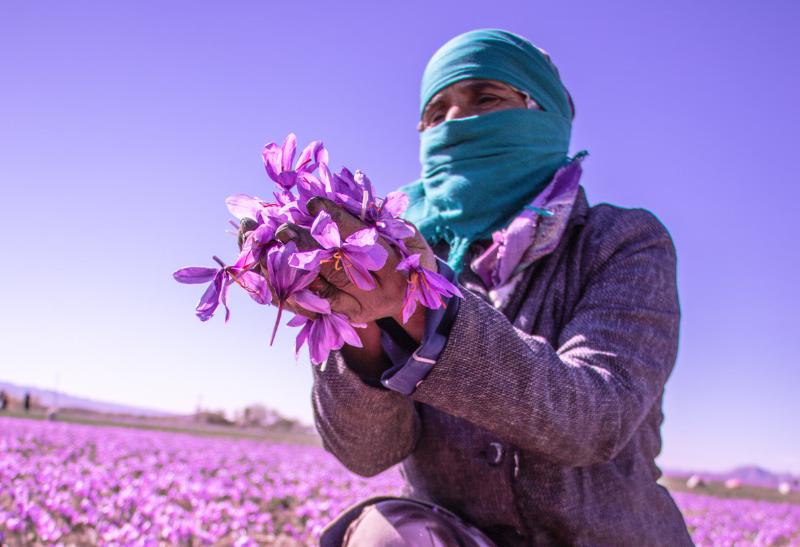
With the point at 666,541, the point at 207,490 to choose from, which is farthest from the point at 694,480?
the point at 666,541

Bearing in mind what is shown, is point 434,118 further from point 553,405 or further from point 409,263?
point 409,263

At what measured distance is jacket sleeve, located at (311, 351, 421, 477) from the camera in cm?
146

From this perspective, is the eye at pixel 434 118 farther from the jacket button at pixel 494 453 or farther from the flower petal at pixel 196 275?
the flower petal at pixel 196 275

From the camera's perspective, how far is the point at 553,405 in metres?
1.23

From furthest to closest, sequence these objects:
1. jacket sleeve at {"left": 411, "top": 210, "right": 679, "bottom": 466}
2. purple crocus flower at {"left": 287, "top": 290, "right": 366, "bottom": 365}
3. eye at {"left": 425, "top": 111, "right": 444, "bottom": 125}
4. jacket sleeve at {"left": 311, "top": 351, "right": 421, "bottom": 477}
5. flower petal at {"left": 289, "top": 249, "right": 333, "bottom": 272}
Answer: eye at {"left": 425, "top": 111, "right": 444, "bottom": 125}
jacket sleeve at {"left": 311, "top": 351, "right": 421, "bottom": 477}
jacket sleeve at {"left": 411, "top": 210, "right": 679, "bottom": 466}
purple crocus flower at {"left": 287, "top": 290, "right": 366, "bottom": 365}
flower petal at {"left": 289, "top": 249, "right": 333, "bottom": 272}

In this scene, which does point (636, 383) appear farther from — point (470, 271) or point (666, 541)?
point (470, 271)

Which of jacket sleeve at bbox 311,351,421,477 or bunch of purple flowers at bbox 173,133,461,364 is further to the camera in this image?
jacket sleeve at bbox 311,351,421,477

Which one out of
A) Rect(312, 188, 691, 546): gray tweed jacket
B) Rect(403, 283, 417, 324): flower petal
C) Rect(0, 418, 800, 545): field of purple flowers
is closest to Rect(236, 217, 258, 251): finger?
Rect(403, 283, 417, 324): flower petal

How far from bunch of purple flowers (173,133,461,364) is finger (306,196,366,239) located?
10 mm

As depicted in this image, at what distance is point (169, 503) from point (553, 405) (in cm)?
350

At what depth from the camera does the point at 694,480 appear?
16.5m

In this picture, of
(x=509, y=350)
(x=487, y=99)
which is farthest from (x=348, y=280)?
(x=487, y=99)

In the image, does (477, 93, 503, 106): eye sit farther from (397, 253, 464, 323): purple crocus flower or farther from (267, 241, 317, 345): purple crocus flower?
(267, 241, 317, 345): purple crocus flower

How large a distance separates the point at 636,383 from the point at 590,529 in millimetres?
371
